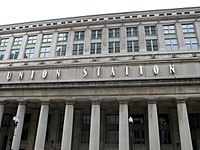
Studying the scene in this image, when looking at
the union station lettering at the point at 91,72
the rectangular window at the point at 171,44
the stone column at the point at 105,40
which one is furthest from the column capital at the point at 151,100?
the stone column at the point at 105,40

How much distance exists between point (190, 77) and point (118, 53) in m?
13.1

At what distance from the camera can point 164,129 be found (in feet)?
97.3

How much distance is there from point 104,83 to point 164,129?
1157cm

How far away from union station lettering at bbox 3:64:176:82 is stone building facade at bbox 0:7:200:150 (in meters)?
0.15

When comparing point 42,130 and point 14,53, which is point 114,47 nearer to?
point 42,130

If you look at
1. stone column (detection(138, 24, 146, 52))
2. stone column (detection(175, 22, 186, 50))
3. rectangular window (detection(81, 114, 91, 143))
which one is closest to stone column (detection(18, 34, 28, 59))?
rectangular window (detection(81, 114, 91, 143))

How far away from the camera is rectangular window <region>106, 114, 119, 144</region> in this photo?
29.9 meters

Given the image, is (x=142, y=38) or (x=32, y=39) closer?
(x=142, y=38)

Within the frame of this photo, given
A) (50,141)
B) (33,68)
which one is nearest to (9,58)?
(33,68)

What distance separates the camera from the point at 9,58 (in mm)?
39719

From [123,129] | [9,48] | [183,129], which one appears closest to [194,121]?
[183,129]

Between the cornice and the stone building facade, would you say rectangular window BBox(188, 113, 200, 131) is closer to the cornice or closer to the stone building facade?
the stone building facade

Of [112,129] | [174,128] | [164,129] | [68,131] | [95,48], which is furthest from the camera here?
[95,48]

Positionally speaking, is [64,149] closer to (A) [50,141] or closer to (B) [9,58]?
(A) [50,141]
